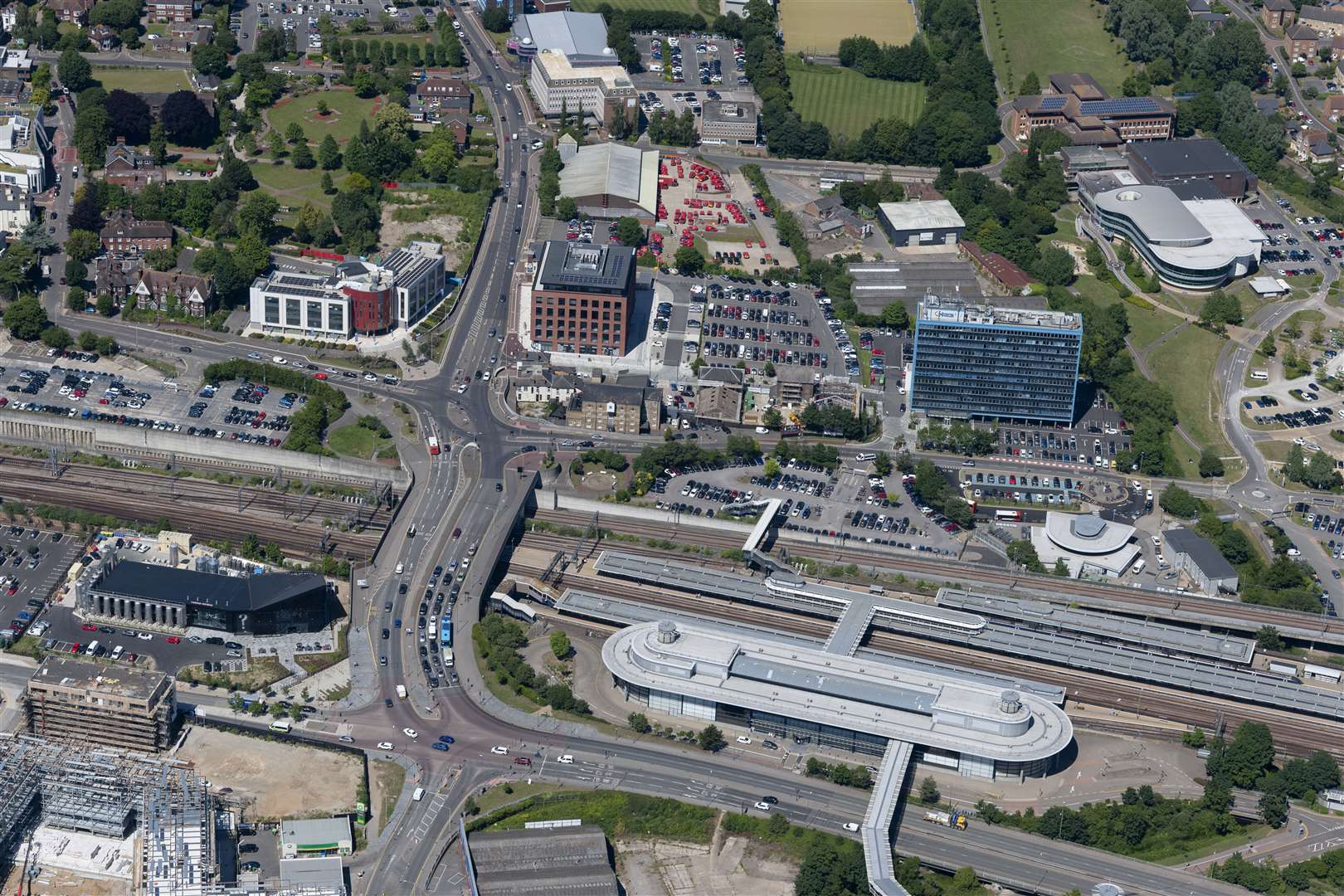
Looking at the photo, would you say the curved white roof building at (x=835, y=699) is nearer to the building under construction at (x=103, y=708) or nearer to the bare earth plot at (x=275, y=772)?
the bare earth plot at (x=275, y=772)

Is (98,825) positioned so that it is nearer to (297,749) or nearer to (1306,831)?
(297,749)

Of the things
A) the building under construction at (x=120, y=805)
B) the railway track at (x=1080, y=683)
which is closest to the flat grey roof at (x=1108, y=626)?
the railway track at (x=1080, y=683)

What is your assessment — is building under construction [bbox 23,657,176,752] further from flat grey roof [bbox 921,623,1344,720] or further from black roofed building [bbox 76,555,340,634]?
flat grey roof [bbox 921,623,1344,720]

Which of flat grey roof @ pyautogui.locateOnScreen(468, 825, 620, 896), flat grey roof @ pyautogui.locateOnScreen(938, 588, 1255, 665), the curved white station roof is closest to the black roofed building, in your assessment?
the curved white station roof

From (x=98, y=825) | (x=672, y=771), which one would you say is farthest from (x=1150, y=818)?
(x=98, y=825)

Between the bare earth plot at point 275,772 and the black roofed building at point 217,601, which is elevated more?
the black roofed building at point 217,601

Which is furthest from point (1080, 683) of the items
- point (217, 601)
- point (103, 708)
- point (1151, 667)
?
point (103, 708)
